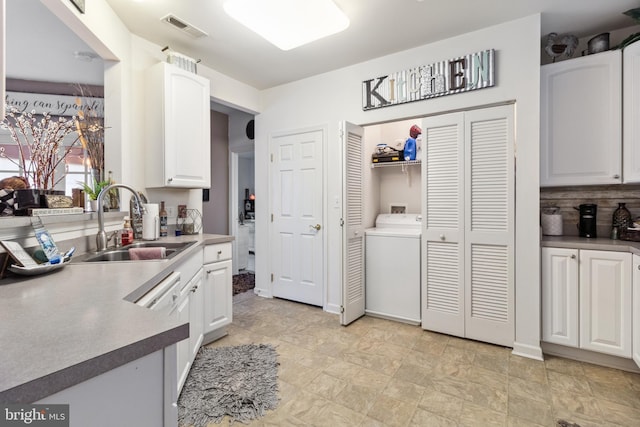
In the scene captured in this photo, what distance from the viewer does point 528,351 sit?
233 centimetres

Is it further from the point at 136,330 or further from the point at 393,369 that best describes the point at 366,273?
the point at 136,330

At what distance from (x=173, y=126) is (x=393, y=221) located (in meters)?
2.36

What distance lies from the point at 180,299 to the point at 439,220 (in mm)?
2141

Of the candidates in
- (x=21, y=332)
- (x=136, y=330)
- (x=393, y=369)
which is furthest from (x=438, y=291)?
(x=21, y=332)

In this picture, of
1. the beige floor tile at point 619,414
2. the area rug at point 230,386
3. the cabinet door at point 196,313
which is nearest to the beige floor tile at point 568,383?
the beige floor tile at point 619,414

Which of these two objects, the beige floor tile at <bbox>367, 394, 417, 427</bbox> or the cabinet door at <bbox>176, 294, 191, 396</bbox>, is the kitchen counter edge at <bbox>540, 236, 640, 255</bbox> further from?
the cabinet door at <bbox>176, 294, 191, 396</bbox>

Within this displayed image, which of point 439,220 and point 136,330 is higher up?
point 439,220

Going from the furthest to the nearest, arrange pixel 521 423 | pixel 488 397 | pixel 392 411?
pixel 488 397
pixel 392 411
pixel 521 423

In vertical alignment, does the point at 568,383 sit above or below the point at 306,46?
below

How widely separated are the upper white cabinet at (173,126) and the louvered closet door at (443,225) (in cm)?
207

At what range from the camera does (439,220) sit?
2.73m

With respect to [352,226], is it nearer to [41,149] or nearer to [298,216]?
[298,216]

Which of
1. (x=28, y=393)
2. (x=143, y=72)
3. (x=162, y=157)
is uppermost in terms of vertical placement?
→ (x=143, y=72)

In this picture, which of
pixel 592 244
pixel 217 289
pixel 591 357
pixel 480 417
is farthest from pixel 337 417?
pixel 592 244
